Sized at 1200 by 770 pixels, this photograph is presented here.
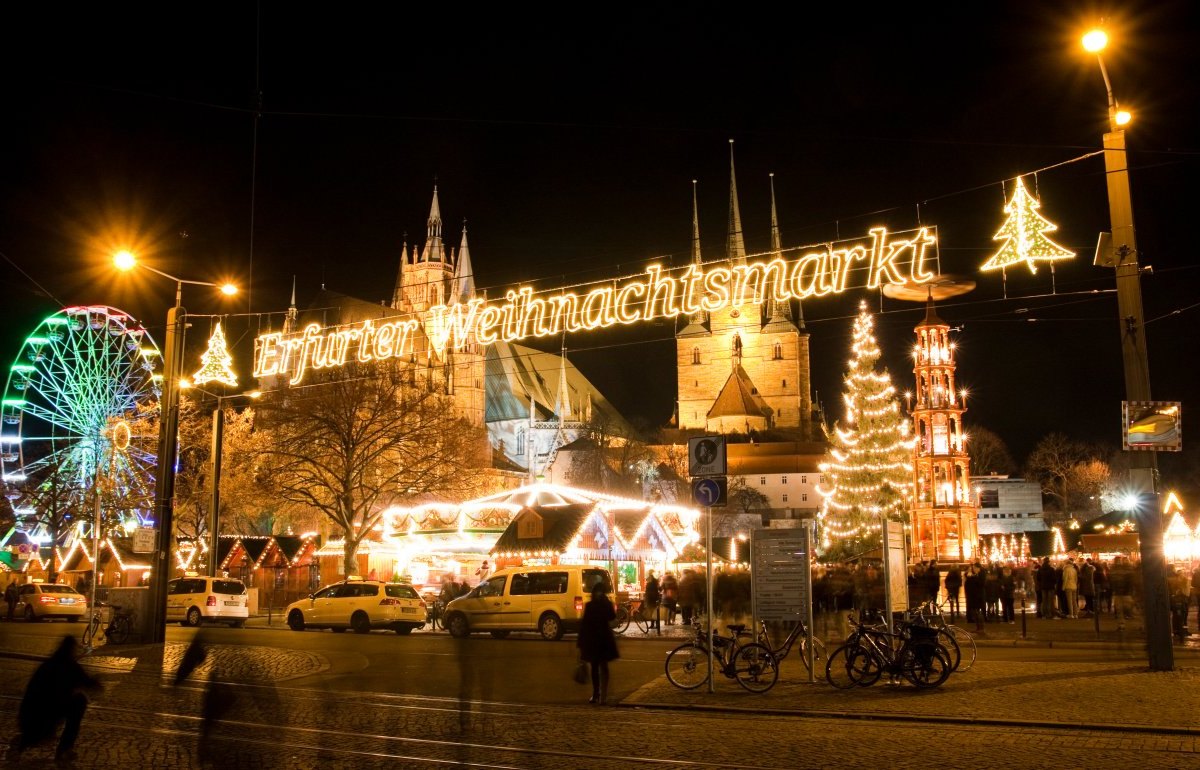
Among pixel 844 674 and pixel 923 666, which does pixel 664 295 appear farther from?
pixel 923 666

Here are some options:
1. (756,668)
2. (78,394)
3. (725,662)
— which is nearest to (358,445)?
(78,394)

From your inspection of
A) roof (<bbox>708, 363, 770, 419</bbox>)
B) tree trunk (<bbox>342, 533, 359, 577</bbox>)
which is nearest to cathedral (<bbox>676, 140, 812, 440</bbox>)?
roof (<bbox>708, 363, 770, 419</bbox>)

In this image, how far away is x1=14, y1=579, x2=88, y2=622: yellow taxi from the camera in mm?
33688

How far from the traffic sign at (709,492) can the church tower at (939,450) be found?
46.0 m

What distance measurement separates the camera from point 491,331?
2267 centimetres

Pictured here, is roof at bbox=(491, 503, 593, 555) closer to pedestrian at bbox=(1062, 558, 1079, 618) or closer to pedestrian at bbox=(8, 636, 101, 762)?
pedestrian at bbox=(1062, 558, 1079, 618)

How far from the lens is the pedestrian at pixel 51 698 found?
8008 millimetres

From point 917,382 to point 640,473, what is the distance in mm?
35073

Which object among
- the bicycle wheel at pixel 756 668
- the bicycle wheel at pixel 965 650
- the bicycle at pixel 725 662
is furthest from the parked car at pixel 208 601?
the bicycle wheel at pixel 965 650

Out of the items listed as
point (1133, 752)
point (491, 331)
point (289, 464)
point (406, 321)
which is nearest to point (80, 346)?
point (289, 464)

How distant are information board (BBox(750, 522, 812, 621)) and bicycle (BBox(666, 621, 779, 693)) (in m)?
0.58

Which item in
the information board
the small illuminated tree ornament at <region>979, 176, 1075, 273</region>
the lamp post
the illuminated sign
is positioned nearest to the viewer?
the information board

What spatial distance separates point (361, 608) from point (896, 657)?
18045mm

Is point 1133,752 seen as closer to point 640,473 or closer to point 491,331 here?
point 491,331
